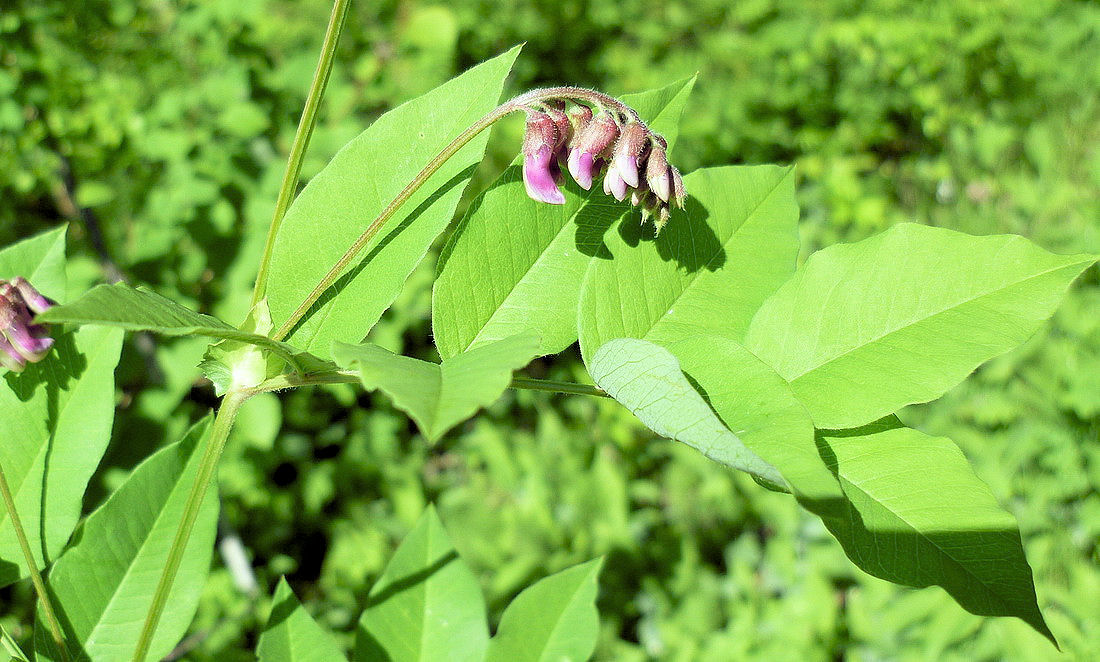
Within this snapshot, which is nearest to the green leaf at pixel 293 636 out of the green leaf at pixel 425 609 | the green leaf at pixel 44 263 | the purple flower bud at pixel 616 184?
the green leaf at pixel 425 609

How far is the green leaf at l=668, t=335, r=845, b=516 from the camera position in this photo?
1.60 feet

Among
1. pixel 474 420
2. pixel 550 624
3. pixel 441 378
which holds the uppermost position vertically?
pixel 441 378

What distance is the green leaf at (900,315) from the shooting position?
61cm

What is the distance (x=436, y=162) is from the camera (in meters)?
0.64

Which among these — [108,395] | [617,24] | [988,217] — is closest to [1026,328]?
[108,395]

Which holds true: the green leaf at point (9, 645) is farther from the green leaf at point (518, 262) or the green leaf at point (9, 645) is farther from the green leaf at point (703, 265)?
the green leaf at point (703, 265)

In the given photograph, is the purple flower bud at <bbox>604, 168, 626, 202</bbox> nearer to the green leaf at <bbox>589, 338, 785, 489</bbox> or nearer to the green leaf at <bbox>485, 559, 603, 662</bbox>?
the green leaf at <bbox>589, 338, 785, 489</bbox>

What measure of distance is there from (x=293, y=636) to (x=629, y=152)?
548mm

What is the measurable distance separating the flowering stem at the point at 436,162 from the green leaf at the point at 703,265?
0.35ft

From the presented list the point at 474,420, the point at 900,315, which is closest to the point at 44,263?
the point at 900,315

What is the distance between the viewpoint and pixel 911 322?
64cm

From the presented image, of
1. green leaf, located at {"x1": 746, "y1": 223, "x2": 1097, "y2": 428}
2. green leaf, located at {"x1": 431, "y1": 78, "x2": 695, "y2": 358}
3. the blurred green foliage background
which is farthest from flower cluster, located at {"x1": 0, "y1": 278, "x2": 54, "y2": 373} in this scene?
the blurred green foliage background

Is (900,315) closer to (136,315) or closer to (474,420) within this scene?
(136,315)

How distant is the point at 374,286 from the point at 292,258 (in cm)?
7
